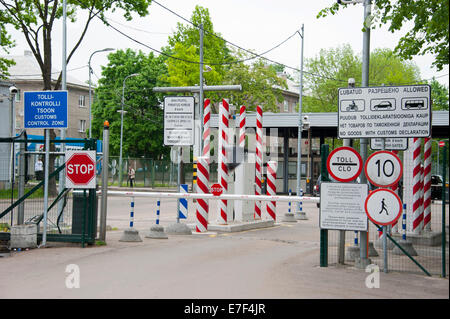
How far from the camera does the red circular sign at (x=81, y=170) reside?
11.4m

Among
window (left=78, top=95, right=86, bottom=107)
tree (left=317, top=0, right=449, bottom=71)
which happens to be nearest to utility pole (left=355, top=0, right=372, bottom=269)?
tree (left=317, top=0, right=449, bottom=71)

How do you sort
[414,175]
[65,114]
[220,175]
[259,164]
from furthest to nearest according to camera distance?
[259,164], [220,175], [414,175], [65,114]

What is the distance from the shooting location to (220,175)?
16656 mm

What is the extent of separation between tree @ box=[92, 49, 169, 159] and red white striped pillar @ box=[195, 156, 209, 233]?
135 feet

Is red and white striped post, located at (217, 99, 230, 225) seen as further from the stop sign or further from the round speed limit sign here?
the round speed limit sign

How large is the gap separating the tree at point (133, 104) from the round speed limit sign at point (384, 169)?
159ft

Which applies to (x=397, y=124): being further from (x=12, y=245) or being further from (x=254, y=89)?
(x=254, y=89)

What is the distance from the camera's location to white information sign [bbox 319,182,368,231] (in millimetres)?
9391

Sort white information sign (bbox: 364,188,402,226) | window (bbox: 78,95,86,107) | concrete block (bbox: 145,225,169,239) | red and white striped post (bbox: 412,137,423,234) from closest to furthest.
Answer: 1. white information sign (bbox: 364,188,402,226)
2. red and white striped post (bbox: 412,137,423,234)
3. concrete block (bbox: 145,225,169,239)
4. window (bbox: 78,95,86,107)

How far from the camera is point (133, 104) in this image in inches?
2248

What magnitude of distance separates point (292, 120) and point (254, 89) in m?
18.8

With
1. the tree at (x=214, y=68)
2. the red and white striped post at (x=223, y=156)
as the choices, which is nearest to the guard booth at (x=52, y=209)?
the red and white striped post at (x=223, y=156)

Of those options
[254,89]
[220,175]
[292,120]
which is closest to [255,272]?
[220,175]

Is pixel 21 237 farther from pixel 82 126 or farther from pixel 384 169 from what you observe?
pixel 82 126
